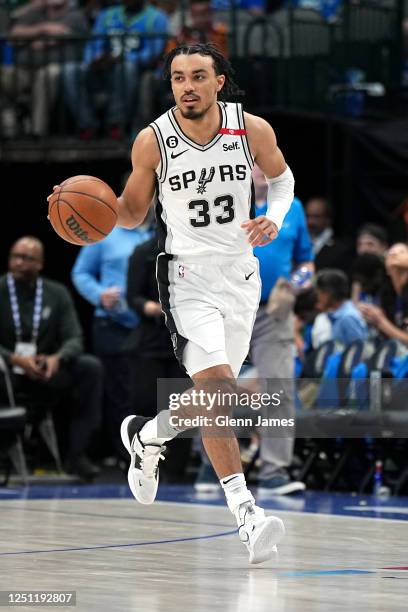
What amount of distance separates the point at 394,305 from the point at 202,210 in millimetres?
4385

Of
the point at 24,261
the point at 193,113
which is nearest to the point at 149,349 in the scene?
the point at 24,261

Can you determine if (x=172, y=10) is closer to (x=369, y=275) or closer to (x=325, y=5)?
(x=325, y=5)

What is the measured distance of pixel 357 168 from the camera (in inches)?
546

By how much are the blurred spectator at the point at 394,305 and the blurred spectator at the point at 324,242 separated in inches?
67.6

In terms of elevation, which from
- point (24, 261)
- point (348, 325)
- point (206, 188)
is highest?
point (206, 188)

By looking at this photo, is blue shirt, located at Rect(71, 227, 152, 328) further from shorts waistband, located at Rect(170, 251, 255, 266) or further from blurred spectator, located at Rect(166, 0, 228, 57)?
shorts waistband, located at Rect(170, 251, 255, 266)

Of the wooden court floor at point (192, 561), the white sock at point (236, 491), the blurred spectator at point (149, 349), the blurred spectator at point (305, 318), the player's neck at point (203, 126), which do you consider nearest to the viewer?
the wooden court floor at point (192, 561)

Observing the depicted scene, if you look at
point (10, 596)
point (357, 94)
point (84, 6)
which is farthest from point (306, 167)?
point (10, 596)

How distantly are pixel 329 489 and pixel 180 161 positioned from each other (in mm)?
4739

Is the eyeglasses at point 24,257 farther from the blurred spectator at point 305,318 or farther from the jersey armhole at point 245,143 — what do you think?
the jersey armhole at point 245,143

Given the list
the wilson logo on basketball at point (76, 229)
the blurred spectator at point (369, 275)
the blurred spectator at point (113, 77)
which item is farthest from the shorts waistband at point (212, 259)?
the blurred spectator at point (113, 77)

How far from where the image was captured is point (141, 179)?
7.27 m

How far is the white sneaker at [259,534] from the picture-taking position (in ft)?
21.3

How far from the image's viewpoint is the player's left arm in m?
7.00
